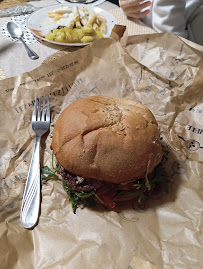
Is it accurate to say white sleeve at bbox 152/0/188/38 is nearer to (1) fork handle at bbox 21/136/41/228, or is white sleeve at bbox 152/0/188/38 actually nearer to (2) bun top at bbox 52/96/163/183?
(2) bun top at bbox 52/96/163/183

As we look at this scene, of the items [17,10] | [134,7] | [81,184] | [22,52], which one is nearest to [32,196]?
[81,184]

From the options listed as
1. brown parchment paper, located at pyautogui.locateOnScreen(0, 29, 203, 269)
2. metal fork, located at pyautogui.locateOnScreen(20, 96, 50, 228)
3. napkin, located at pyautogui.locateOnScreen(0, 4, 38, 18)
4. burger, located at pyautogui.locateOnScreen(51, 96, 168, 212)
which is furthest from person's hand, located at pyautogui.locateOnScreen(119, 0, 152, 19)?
burger, located at pyautogui.locateOnScreen(51, 96, 168, 212)

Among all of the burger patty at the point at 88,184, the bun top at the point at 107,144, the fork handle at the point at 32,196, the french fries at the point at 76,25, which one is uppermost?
the french fries at the point at 76,25

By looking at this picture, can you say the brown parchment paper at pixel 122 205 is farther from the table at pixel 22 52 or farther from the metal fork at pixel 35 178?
the table at pixel 22 52

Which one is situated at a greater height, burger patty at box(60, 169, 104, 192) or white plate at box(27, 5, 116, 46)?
white plate at box(27, 5, 116, 46)

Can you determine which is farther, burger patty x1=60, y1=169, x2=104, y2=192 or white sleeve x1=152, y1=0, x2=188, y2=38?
white sleeve x1=152, y1=0, x2=188, y2=38

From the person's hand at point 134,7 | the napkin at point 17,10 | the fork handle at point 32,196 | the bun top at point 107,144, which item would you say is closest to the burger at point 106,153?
the bun top at point 107,144

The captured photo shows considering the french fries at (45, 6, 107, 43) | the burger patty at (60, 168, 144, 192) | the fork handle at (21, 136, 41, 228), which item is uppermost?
the french fries at (45, 6, 107, 43)

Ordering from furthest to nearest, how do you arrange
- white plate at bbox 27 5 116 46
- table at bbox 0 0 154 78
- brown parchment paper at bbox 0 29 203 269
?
1. white plate at bbox 27 5 116 46
2. table at bbox 0 0 154 78
3. brown parchment paper at bbox 0 29 203 269
